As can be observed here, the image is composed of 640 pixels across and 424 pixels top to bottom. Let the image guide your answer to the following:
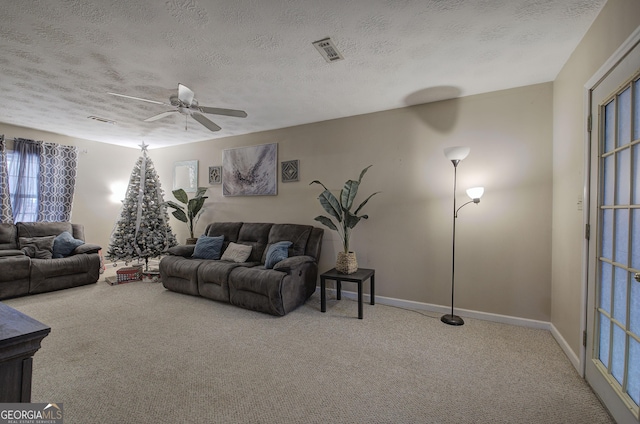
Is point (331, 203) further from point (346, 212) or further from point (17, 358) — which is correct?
point (17, 358)

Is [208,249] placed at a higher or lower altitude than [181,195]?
lower

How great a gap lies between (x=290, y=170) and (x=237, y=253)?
1.51 metres

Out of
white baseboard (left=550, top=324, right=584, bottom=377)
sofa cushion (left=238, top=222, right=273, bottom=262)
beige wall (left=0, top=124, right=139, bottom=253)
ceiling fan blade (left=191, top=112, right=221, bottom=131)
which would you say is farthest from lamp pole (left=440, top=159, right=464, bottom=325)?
beige wall (left=0, top=124, right=139, bottom=253)

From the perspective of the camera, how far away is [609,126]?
1.78m

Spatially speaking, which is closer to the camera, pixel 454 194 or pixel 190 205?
pixel 454 194

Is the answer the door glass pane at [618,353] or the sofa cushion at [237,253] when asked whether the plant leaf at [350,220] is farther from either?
the door glass pane at [618,353]

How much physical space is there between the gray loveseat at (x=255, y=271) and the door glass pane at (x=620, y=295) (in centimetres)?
266

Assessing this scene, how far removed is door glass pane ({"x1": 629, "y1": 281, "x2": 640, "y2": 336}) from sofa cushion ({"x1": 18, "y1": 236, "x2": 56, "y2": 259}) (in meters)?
6.36

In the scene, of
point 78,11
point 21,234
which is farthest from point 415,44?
point 21,234

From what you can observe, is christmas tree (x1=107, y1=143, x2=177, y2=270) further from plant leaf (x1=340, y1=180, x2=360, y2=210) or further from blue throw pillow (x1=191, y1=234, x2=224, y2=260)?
plant leaf (x1=340, y1=180, x2=360, y2=210)

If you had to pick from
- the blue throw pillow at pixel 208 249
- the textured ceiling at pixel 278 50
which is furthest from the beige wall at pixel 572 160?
the blue throw pillow at pixel 208 249

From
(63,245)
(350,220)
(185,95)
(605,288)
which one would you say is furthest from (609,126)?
(63,245)

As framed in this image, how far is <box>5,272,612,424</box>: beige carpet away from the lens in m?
1.68

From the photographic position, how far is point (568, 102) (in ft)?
7.80
